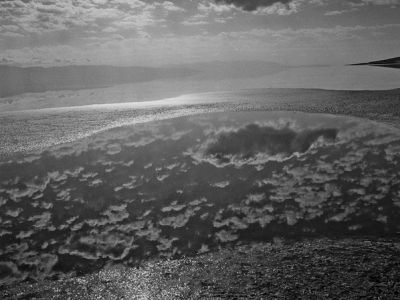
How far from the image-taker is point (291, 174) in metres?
13.5

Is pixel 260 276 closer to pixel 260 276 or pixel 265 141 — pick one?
pixel 260 276

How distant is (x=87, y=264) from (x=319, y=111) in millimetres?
21168

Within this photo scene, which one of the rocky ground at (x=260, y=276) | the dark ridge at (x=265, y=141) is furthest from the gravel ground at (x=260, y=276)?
the dark ridge at (x=265, y=141)

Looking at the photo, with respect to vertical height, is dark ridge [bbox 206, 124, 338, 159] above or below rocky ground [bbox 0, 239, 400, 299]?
above

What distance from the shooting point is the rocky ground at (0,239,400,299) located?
6.92 metres

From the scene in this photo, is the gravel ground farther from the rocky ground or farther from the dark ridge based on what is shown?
the dark ridge

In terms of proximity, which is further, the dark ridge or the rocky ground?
the dark ridge

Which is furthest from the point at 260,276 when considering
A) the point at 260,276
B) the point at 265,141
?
the point at 265,141

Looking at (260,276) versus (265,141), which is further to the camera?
(265,141)

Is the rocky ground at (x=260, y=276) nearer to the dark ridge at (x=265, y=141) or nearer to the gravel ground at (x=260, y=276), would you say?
the gravel ground at (x=260, y=276)

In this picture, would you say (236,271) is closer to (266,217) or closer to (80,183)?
(266,217)

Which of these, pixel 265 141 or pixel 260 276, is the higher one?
pixel 265 141

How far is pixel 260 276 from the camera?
748 centimetres

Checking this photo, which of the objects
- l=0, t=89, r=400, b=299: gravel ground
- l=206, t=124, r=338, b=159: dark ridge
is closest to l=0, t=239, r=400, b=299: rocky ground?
l=0, t=89, r=400, b=299: gravel ground
